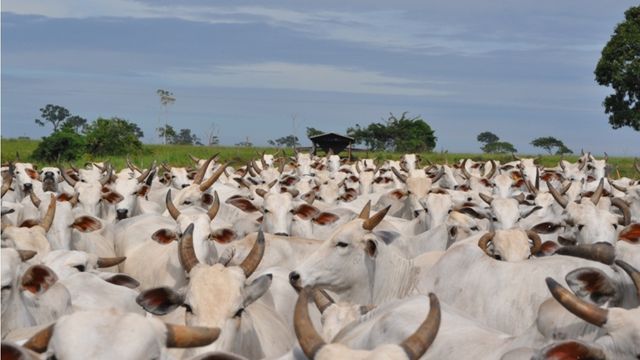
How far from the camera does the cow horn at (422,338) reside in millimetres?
4270

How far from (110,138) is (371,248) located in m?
27.9

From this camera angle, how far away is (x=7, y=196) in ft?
45.0

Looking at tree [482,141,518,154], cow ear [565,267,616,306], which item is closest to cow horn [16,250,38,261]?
cow ear [565,267,616,306]

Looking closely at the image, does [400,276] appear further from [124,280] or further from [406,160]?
[406,160]

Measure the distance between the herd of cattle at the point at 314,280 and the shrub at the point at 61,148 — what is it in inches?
705

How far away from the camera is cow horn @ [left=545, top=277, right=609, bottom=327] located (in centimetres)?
452

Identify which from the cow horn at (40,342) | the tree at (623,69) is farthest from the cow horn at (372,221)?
the tree at (623,69)

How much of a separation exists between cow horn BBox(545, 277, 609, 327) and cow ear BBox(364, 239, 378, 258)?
10.9 feet

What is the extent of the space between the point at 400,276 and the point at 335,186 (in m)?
7.91

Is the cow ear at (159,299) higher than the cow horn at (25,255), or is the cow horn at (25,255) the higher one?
the cow horn at (25,255)

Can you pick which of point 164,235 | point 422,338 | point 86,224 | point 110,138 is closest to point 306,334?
point 422,338

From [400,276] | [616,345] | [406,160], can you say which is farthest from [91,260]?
[406,160]

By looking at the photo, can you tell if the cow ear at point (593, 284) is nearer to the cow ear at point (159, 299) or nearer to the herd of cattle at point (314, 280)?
the herd of cattle at point (314, 280)

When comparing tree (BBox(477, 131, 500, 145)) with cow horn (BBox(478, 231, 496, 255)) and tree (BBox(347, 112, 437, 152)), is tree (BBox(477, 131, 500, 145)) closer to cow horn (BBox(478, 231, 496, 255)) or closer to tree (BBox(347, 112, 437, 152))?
tree (BBox(347, 112, 437, 152))
